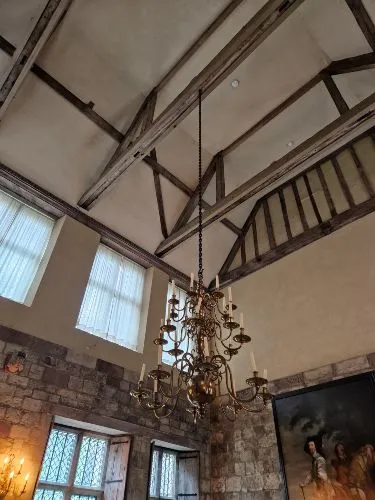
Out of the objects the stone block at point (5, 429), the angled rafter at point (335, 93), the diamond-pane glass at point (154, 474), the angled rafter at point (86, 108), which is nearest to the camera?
the stone block at point (5, 429)

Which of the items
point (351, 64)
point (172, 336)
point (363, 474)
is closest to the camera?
point (363, 474)

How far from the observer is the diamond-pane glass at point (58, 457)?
431 centimetres

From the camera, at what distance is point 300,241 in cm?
644

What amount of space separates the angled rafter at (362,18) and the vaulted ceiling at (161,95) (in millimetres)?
14

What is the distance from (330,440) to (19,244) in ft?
15.9

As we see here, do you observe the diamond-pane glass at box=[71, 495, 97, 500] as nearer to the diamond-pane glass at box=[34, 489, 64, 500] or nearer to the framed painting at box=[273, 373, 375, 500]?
the diamond-pane glass at box=[34, 489, 64, 500]

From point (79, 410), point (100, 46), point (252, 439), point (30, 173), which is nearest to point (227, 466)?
point (252, 439)

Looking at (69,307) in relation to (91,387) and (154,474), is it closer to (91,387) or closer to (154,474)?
(91,387)

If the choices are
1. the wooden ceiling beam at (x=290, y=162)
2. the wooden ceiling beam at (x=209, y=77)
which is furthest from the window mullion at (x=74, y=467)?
the wooden ceiling beam at (x=209, y=77)

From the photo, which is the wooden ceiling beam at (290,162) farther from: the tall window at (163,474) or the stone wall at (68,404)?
the tall window at (163,474)

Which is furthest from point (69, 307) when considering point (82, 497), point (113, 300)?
point (82, 497)

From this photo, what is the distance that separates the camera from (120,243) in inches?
246

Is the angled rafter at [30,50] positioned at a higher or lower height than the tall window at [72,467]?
higher

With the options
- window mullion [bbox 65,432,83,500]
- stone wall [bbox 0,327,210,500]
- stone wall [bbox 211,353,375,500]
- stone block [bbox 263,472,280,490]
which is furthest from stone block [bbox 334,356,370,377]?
window mullion [bbox 65,432,83,500]
